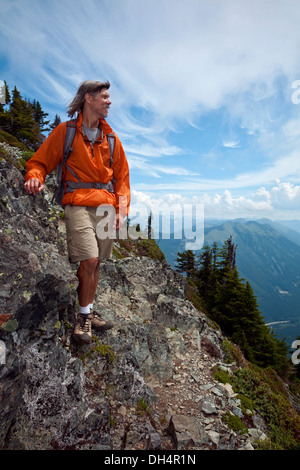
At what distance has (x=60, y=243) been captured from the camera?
21.2ft

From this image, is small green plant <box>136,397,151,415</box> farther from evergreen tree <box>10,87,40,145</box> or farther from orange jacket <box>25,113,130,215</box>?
evergreen tree <box>10,87,40,145</box>

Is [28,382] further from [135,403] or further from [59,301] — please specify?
[135,403]

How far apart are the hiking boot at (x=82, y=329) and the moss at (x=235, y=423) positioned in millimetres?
3677

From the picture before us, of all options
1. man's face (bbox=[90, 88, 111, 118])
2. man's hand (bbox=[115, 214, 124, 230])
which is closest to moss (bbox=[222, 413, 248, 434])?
man's hand (bbox=[115, 214, 124, 230])

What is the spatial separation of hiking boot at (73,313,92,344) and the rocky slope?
0.25m

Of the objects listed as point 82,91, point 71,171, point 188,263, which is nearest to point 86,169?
point 71,171

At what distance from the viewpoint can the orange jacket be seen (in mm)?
4301

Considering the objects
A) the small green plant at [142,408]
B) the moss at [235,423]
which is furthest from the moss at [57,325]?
the moss at [235,423]

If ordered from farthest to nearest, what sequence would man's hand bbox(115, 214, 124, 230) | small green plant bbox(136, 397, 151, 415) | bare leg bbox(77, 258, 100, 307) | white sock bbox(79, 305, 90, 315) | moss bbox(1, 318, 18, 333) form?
→ white sock bbox(79, 305, 90, 315) → small green plant bbox(136, 397, 151, 415) → man's hand bbox(115, 214, 124, 230) → bare leg bbox(77, 258, 100, 307) → moss bbox(1, 318, 18, 333)

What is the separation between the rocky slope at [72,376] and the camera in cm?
381

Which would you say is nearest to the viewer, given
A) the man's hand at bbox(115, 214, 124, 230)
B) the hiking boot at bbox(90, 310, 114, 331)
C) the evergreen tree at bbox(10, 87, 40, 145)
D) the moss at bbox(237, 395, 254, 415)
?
the man's hand at bbox(115, 214, 124, 230)

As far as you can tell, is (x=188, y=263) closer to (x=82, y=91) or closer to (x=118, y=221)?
(x=118, y=221)

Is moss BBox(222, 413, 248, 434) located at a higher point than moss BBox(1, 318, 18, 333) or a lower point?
lower
